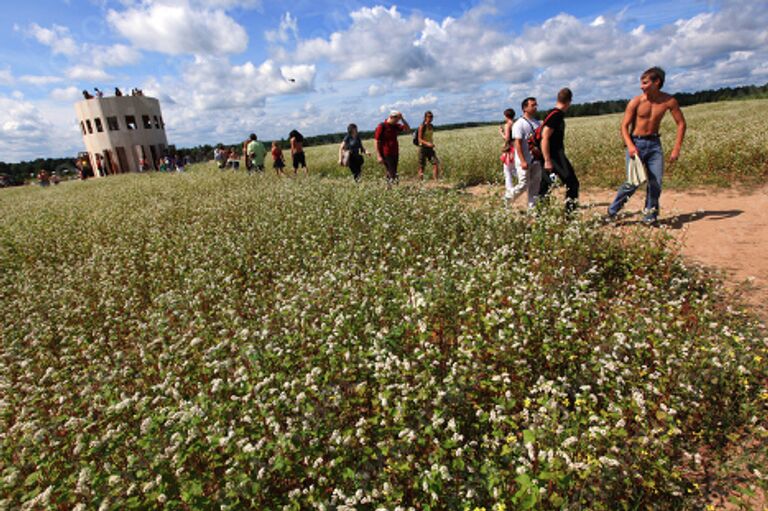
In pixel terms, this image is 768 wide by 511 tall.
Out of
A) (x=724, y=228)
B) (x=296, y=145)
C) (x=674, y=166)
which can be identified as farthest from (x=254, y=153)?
(x=724, y=228)

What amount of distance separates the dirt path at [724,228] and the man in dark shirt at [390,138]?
12.4ft

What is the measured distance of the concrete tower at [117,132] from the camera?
44250mm

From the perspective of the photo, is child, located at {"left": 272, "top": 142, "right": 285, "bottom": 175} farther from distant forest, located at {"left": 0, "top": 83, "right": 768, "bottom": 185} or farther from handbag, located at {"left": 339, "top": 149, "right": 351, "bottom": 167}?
distant forest, located at {"left": 0, "top": 83, "right": 768, "bottom": 185}

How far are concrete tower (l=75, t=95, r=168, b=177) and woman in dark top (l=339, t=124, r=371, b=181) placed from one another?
40949mm

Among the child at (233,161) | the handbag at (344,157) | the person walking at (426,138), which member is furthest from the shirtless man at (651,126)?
the child at (233,161)

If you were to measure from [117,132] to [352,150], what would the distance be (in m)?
44.9

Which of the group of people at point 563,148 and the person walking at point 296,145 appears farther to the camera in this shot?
the person walking at point 296,145

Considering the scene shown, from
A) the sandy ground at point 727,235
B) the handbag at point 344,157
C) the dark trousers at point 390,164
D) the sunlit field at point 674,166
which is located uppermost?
the handbag at point 344,157

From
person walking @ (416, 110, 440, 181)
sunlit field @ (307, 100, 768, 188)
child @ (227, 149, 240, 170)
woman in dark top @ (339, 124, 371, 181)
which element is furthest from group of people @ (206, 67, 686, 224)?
child @ (227, 149, 240, 170)

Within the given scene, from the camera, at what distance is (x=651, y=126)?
22.5 ft

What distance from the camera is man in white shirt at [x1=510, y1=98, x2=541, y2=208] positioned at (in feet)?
25.3

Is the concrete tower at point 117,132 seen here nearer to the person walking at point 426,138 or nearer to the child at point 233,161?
the child at point 233,161

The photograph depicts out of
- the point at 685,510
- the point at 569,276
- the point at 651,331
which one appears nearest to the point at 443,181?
the point at 569,276

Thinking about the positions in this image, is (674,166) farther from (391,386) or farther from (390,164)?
(391,386)
